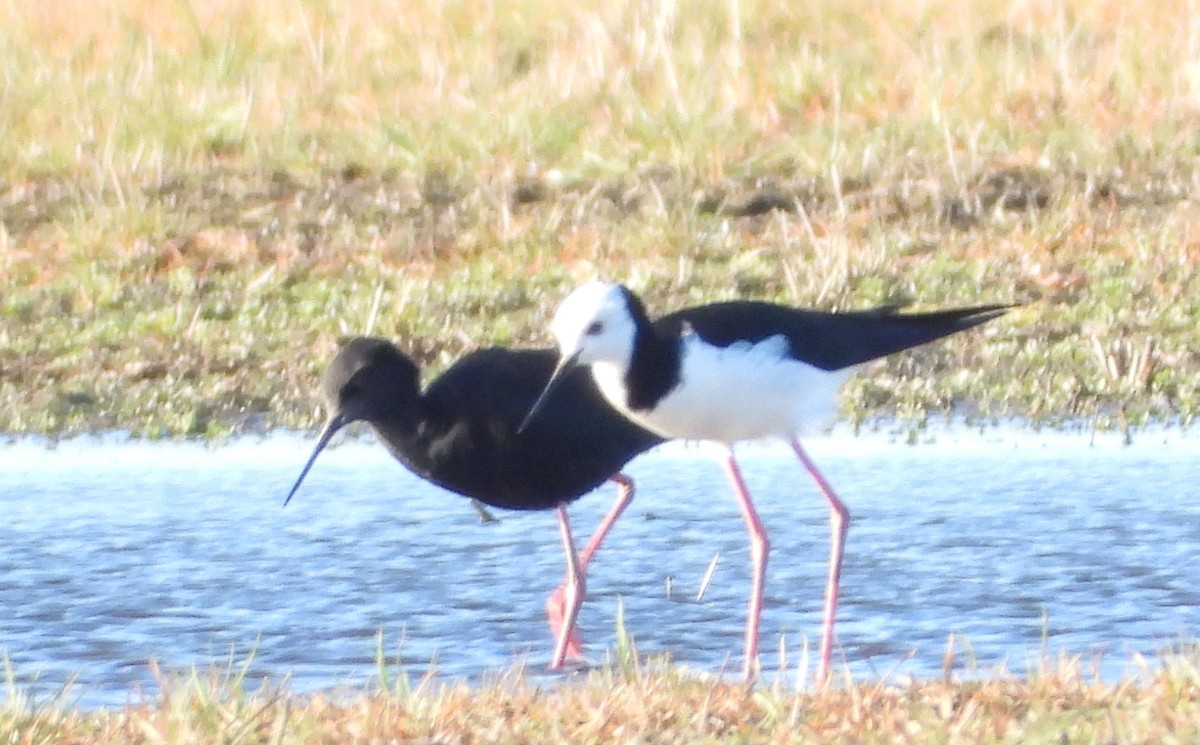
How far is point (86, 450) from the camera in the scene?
7.59m

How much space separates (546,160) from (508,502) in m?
4.52

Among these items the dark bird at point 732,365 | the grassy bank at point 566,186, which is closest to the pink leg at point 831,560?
the dark bird at point 732,365

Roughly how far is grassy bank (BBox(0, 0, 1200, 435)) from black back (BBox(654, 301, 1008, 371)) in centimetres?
147

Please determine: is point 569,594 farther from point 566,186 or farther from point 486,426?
point 566,186

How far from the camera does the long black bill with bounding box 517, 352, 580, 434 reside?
5621 mm

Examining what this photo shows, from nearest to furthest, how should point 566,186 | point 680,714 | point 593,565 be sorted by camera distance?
point 680,714 < point 593,565 < point 566,186

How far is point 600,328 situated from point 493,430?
1.50 feet

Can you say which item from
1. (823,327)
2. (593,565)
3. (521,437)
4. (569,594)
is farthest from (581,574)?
(823,327)

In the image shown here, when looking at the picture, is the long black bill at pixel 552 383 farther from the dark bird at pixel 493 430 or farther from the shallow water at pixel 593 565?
the shallow water at pixel 593 565

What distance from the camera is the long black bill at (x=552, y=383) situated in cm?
562

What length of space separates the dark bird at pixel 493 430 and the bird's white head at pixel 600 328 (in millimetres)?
277

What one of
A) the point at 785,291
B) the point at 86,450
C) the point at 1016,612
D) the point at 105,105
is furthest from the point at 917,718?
the point at 105,105

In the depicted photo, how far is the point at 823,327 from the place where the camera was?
603cm

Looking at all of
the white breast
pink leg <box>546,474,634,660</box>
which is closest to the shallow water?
pink leg <box>546,474,634,660</box>
